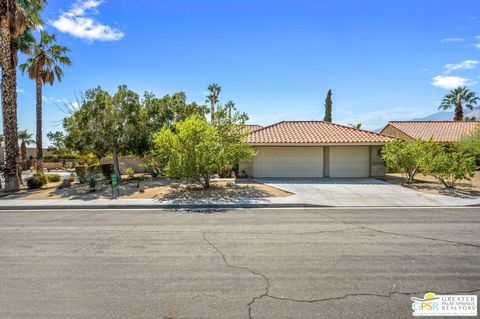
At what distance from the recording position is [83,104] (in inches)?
810

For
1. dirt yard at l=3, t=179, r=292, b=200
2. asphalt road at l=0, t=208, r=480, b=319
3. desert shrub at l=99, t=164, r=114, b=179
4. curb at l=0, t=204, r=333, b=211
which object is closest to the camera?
asphalt road at l=0, t=208, r=480, b=319

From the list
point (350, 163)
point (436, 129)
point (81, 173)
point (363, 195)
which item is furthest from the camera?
point (436, 129)

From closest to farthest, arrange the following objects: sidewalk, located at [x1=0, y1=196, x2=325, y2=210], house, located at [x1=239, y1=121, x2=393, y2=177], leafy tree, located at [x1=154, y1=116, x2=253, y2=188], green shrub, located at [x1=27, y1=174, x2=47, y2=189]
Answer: sidewalk, located at [x1=0, y1=196, x2=325, y2=210]
leafy tree, located at [x1=154, y1=116, x2=253, y2=188]
green shrub, located at [x1=27, y1=174, x2=47, y2=189]
house, located at [x1=239, y1=121, x2=393, y2=177]

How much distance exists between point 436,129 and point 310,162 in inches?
→ 726

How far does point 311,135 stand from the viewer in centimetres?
2438

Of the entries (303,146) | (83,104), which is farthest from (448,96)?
(83,104)

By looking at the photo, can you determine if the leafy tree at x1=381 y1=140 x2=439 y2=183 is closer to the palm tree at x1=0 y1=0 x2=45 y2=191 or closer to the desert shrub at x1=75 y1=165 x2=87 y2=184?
the desert shrub at x1=75 y1=165 x2=87 y2=184

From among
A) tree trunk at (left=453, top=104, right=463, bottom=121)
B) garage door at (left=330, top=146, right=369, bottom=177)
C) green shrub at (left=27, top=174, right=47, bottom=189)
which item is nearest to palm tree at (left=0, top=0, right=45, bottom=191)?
green shrub at (left=27, top=174, right=47, bottom=189)

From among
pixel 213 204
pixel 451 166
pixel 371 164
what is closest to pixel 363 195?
pixel 451 166

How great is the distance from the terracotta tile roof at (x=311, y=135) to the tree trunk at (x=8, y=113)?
1501cm

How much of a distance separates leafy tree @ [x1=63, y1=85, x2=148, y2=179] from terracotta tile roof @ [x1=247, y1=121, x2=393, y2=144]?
815cm

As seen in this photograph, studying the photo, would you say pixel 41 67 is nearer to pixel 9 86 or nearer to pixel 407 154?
pixel 9 86

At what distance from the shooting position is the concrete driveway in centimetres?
1391

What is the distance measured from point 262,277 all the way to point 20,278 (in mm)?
4353
